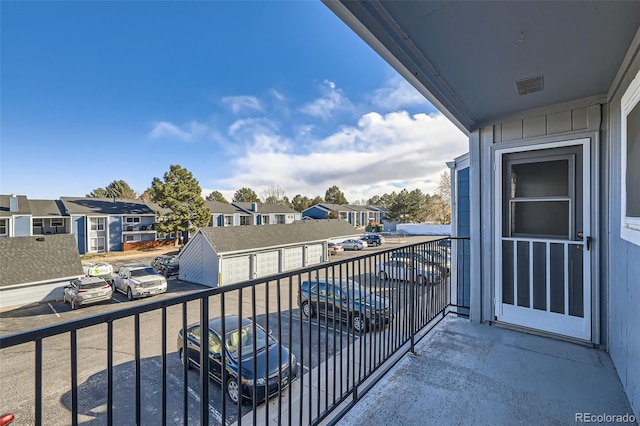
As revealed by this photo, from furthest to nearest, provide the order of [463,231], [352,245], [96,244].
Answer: [352,245] < [96,244] < [463,231]

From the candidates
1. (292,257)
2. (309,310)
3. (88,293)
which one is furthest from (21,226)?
(309,310)

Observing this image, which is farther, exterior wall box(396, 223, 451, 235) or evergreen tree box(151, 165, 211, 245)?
exterior wall box(396, 223, 451, 235)

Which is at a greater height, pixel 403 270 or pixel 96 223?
pixel 403 270

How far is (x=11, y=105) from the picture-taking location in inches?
583

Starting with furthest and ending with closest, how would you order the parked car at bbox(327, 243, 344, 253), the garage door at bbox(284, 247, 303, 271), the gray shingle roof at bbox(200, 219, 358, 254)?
the parked car at bbox(327, 243, 344, 253)
the garage door at bbox(284, 247, 303, 271)
the gray shingle roof at bbox(200, 219, 358, 254)

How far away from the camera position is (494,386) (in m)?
1.94

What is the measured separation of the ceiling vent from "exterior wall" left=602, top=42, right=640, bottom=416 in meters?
0.48

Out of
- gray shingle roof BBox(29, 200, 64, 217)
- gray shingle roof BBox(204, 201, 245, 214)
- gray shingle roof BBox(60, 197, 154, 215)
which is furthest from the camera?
gray shingle roof BBox(204, 201, 245, 214)

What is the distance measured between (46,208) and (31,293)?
1255 cm

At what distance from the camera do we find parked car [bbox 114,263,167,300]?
1048cm

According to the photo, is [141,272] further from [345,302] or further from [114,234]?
[114,234]

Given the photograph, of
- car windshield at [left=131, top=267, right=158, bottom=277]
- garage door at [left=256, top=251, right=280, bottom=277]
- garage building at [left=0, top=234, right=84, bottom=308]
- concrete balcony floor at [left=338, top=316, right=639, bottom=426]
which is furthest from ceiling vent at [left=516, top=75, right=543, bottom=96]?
garage building at [left=0, top=234, right=84, bottom=308]

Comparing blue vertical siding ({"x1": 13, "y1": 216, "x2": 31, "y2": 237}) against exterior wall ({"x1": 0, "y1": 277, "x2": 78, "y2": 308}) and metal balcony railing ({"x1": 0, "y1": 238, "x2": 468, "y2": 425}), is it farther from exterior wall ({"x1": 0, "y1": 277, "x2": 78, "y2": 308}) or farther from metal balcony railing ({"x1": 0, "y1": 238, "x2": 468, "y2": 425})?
metal balcony railing ({"x1": 0, "y1": 238, "x2": 468, "y2": 425})

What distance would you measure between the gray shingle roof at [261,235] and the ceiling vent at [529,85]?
1205 centimetres
